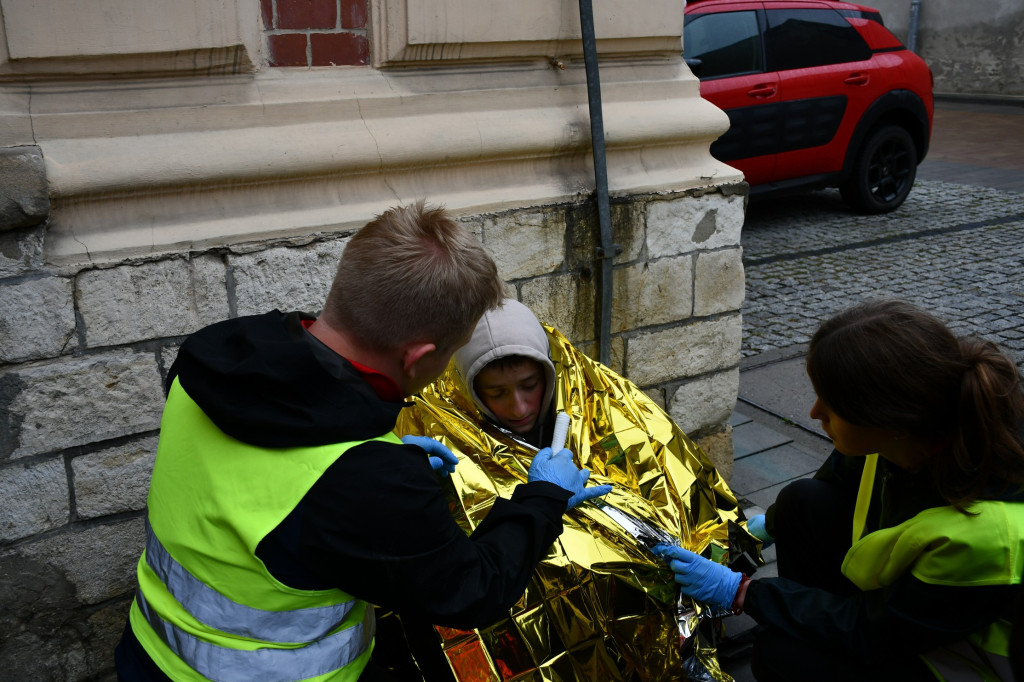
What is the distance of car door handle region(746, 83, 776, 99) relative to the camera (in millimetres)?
6766

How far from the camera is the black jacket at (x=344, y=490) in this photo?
1.32m

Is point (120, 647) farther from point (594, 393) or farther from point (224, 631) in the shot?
point (594, 393)

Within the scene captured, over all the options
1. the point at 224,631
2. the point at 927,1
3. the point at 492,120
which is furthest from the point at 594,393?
the point at 927,1

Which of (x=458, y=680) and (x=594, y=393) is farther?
(x=594, y=393)

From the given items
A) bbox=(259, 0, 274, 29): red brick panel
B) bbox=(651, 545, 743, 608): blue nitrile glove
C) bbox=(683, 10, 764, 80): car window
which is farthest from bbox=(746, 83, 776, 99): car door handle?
bbox=(651, 545, 743, 608): blue nitrile glove

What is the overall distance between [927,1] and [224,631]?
54.1 feet

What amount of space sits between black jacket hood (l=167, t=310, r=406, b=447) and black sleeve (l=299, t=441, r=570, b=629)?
0.16ft

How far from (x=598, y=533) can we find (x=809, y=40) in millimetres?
6224

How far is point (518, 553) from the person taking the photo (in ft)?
4.97

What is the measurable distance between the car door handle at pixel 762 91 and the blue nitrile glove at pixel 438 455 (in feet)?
17.8

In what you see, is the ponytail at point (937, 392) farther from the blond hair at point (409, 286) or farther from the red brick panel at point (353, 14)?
the red brick panel at point (353, 14)

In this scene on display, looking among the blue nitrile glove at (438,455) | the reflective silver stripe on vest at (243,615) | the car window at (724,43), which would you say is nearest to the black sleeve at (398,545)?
the reflective silver stripe on vest at (243,615)

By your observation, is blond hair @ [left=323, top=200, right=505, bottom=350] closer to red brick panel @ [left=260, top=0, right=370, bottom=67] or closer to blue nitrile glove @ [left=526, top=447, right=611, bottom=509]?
blue nitrile glove @ [left=526, top=447, right=611, bottom=509]

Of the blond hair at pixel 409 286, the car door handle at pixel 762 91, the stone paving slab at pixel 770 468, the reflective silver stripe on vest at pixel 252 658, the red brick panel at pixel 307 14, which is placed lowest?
the stone paving slab at pixel 770 468
